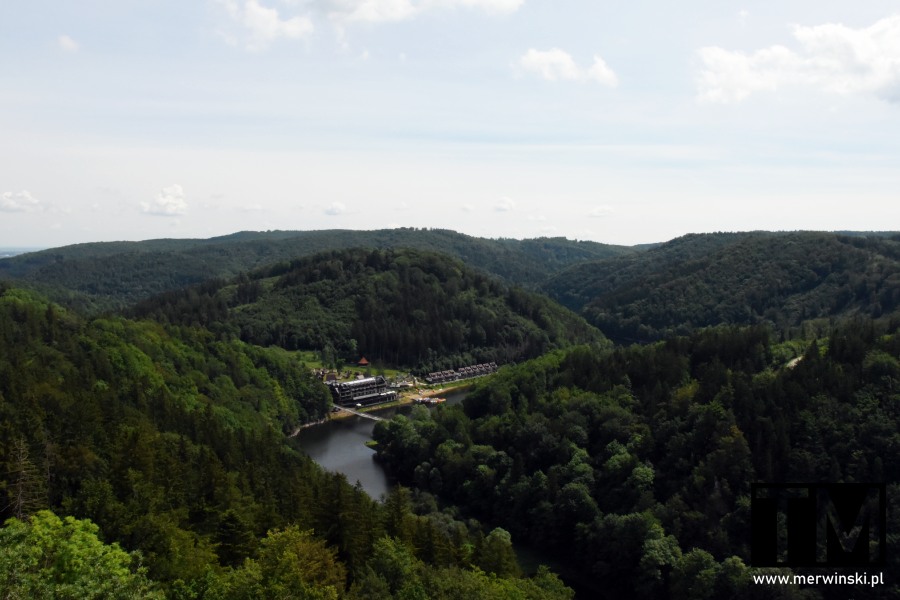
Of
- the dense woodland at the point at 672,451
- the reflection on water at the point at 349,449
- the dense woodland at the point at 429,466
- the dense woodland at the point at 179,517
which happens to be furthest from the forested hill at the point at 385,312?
the dense woodland at the point at 179,517

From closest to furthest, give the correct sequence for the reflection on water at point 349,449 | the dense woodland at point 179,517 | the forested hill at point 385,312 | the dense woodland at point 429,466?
the dense woodland at point 179,517, the dense woodland at point 429,466, the reflection on water at point 349,449, the forested hill at point 385,312

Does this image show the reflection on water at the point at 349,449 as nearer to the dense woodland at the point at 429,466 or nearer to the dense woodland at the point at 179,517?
the dense woodland at the point at 429,466

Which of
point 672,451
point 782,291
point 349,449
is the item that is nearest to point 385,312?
point 349,449

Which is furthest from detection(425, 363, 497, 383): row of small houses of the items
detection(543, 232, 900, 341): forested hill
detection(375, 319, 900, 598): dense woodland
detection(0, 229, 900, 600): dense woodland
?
detection(375, 319, 900, 598): dense woodland

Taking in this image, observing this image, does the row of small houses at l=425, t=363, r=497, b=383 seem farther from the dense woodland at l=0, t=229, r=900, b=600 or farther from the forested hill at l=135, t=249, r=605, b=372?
the dense woodland at l=0, t=229, r=900, b=600

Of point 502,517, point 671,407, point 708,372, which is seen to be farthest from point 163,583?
point 708,372

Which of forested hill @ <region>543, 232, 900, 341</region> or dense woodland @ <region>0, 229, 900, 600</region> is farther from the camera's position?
forested hill @ <region>543, 232, 900, 341</region>
